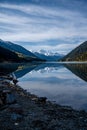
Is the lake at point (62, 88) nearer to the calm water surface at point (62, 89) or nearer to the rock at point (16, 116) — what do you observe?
the calm water surface at point (62, 89)

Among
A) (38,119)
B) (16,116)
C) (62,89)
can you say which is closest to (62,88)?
(62,89)

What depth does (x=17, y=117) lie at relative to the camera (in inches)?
933

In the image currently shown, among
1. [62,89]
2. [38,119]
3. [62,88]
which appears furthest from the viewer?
[62,88]

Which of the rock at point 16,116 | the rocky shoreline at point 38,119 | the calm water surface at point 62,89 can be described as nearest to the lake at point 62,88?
the calm water surface at point 62,89

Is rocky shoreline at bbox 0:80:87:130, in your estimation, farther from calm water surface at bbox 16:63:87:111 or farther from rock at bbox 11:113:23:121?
calm water surface at bbox 16:63:87:111

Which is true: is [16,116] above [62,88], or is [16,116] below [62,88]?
above

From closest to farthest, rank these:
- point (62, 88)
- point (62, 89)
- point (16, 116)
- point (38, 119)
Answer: point (38, 119) < point (16, 116) < point (62, 89) < point (62, 88)

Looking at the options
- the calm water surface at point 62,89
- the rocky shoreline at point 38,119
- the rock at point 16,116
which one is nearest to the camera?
the rocky shoreline at point 38,119

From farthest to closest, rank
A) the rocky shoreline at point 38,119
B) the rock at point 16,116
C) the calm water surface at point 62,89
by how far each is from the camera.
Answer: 1. the calm water surface at point 62,89
2. the rock at point 16,116
3. the rocky shoreline at point 38,119

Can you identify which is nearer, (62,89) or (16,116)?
(16,116)

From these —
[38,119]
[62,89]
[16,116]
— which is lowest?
[62,89]

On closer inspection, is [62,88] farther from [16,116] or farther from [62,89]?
[16,116]

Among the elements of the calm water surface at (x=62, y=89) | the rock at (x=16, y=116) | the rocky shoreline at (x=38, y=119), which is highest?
the rock at (x=16, y=116)

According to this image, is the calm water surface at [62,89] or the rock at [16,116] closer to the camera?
the rock at [16,116]
